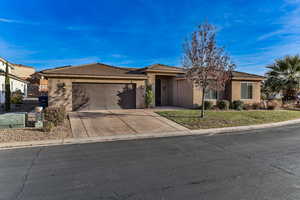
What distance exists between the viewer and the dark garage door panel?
46.4ft

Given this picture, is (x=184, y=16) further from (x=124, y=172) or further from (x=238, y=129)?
(x=124, y=172)

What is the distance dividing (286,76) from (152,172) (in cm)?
2151

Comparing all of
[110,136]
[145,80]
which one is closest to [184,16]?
[145,80]

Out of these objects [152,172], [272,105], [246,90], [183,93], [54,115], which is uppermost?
[246,90]

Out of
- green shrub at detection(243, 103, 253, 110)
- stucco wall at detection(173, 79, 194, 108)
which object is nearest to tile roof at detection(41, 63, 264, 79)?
stucco wall at detection(173, 79, 194, 108)

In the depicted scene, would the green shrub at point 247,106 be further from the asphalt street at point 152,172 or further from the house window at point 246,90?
the asphalt street at point 152,172

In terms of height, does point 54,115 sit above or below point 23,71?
below

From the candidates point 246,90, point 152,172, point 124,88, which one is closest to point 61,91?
point 124,88

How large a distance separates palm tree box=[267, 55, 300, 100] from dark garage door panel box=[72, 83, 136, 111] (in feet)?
52.1

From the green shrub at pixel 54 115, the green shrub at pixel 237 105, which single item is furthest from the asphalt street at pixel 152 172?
the green shrub at pixel 237 105

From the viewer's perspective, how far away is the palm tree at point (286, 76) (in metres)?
18.7

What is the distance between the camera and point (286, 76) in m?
19.0

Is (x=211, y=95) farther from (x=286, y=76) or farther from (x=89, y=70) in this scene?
(x=89, y=70)

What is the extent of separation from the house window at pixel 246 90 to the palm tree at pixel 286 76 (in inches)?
171
